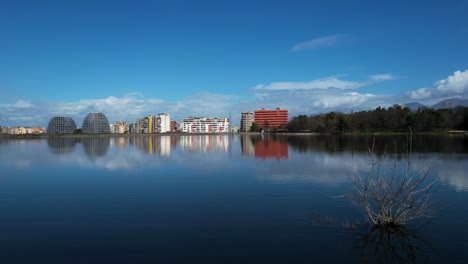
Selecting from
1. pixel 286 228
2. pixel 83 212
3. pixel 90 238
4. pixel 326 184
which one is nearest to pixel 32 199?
pixel 83 212

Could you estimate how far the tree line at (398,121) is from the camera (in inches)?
4166

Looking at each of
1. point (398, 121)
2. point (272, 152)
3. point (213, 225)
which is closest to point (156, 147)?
point (272, 152)

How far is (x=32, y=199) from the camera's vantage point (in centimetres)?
1606

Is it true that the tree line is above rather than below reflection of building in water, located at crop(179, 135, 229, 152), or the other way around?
above

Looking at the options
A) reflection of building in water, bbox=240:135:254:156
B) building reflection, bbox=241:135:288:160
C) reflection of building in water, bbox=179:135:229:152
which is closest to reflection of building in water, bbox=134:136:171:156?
reflection of building in water, bbox=179:135:229:152

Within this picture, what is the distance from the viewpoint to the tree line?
347ft

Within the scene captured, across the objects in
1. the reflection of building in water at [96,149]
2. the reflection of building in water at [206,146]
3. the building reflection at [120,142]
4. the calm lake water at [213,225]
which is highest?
the reflection of building in water at [96,149]

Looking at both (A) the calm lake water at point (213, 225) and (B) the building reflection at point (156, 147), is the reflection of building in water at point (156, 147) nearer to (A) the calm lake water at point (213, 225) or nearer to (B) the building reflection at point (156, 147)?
(B) the building reflection at point (156, 147)

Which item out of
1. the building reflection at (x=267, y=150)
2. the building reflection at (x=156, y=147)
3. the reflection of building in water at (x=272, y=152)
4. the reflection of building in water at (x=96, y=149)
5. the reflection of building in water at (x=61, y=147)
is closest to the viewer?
the reflection of building in water at (x=272, y=152)

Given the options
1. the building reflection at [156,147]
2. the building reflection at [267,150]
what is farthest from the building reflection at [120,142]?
the building reflection at [267,150]

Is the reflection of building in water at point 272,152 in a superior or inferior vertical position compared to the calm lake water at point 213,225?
superior

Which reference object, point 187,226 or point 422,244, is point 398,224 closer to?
point 422,244

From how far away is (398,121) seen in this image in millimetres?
114688

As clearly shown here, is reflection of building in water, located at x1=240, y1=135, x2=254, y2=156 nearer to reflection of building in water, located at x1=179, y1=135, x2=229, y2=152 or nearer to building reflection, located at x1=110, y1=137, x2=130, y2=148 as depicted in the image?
reflection of building in water, located at x1=179, y1=135, x2=229, y2=152
